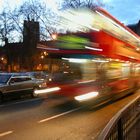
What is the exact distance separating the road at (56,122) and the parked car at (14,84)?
389 cm

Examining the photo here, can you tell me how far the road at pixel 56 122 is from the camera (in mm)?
11961

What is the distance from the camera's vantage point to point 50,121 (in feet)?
49.0

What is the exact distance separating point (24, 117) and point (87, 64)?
11.1 feet

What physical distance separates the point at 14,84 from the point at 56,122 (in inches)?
403

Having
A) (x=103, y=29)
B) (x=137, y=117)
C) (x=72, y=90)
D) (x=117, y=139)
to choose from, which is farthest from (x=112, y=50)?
(x=117, y=139)

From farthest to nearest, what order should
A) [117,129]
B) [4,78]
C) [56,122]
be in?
[4,78], [56,122], [117,129]

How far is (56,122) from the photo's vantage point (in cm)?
1472

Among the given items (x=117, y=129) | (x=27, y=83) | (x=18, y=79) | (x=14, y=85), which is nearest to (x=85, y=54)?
(x=14, y=85)

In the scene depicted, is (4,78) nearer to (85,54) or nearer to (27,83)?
(27,83)

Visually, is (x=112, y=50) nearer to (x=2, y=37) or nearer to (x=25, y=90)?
(x=25, y=90)

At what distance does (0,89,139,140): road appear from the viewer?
1196 cm

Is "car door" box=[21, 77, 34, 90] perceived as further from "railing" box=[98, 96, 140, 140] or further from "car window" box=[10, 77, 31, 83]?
"railing" box=[98, 96, 140, 140]

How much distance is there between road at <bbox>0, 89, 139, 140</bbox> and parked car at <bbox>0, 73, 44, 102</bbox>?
389 cm

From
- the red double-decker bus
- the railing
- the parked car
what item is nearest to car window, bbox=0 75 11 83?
the parked car
